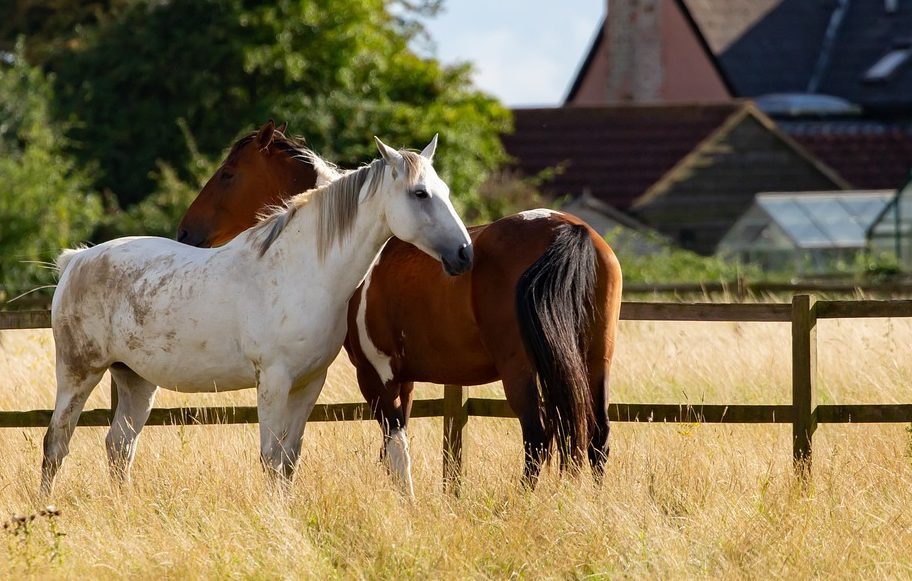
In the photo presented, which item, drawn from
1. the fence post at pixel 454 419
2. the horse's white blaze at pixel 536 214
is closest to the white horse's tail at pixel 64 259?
the fence post at pixel 454 419

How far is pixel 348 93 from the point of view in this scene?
27000 millimetres

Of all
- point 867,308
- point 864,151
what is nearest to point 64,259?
point 867,308

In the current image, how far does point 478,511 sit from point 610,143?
30.2m

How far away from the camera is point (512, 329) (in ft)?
21.6

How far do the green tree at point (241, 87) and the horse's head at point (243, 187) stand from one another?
17561 millimetres

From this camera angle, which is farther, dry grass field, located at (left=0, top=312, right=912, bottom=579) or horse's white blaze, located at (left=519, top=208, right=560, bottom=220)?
horse's white blaze, located at (left=519, top=208, right=560, bottom=220)

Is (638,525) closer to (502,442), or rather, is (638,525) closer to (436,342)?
(436,342)

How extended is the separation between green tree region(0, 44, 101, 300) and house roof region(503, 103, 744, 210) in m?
13.1

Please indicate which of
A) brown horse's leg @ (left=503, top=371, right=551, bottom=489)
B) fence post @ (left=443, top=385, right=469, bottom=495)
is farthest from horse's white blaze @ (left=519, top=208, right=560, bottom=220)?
fence post @ (left=443, top=385, right=469, bottom=495)

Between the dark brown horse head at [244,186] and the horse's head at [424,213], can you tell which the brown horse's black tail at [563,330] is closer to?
the horse's head at [424,213]

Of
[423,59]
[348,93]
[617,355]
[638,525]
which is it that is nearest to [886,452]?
[638,525]

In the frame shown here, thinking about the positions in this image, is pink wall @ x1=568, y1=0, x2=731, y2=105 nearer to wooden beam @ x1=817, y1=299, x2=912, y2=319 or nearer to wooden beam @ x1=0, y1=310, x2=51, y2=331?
wooden beam @ x1=0, y1=310, x2=51, y2=331

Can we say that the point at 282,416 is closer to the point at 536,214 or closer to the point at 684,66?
the point at 536,214

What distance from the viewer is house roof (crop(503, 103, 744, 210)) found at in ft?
113
